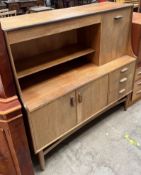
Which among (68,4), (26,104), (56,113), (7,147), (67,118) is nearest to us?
(7,147)

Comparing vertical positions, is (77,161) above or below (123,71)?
below

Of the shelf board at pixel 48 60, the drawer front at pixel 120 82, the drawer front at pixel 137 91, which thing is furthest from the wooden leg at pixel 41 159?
the drawer front at pixel 137 91

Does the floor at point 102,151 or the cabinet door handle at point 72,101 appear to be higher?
the cabinet door handle at point 72,101

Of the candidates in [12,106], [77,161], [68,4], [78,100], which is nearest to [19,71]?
[12,106]

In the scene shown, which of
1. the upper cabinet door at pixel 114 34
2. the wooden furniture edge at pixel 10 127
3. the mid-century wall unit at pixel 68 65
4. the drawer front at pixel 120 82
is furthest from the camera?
the drawer front at pixel 120 82

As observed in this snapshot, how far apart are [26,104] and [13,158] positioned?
0.36 metres

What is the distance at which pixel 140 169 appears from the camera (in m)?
1.56

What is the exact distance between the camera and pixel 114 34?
178 centimetres

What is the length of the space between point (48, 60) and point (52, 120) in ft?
1.64

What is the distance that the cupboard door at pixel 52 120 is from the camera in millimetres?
1382

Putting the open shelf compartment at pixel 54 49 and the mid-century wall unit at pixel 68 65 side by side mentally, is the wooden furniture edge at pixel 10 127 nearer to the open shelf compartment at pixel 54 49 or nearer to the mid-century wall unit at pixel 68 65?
the mid-century wall unit at pixel 68 65

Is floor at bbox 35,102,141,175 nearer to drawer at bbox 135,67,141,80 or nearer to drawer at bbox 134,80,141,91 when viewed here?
drawer at bbox 134,80,141,91

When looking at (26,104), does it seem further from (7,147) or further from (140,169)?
(140,169)

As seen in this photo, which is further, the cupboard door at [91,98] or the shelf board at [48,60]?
the cupboard door at [91,98]
